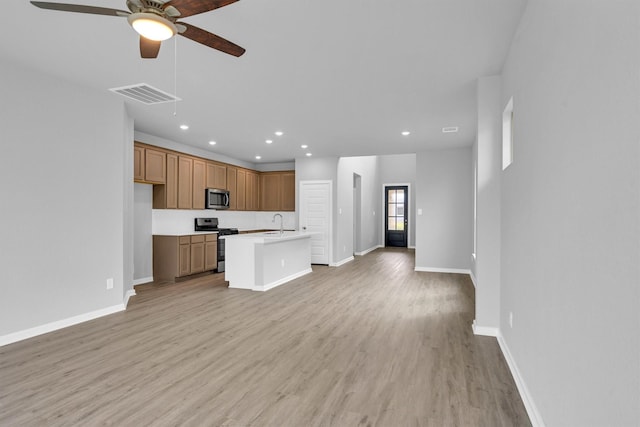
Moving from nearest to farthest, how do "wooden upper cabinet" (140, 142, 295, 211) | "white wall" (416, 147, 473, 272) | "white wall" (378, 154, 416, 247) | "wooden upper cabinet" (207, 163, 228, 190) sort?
1. "wooden upper cabinet" (140, 142, 295, 211)
2. "white wall" (416, 147, 473, 272)
3. "wooden upper cabinet" (207, 163, 228, 190)
4. "white wall" (378, 154, 416, 247)

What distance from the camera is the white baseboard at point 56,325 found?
3291mm

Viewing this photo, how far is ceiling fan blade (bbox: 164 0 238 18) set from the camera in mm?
1787

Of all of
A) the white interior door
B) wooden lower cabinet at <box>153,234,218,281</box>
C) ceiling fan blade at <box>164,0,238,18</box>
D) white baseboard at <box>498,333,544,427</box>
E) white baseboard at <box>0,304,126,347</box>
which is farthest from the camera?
the white interior door

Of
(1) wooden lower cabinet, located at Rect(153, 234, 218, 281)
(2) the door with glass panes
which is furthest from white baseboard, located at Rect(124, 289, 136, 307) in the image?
(2) the door with glass panes

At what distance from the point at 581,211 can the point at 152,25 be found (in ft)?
7.36

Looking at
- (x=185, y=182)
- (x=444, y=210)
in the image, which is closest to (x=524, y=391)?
(x=444, y=210)

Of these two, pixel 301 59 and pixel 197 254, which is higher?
pixel 301 59

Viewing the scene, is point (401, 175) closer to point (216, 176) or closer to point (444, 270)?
point (444, 270)

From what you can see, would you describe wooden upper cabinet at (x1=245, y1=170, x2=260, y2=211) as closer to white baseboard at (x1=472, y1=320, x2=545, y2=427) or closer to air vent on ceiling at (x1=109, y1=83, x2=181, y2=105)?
air vent on ceiling at (x1=109, y1=83, x2=181, y2=105)

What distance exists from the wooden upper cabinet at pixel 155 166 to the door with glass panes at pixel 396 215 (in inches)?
330

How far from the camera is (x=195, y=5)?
183cm

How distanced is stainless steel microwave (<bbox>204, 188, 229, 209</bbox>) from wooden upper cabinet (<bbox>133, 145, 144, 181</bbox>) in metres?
1.62

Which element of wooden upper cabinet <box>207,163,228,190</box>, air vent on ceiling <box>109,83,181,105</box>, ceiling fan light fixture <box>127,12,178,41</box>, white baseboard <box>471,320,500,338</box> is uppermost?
air vent on ceiling <box>109,83,181,105</box>

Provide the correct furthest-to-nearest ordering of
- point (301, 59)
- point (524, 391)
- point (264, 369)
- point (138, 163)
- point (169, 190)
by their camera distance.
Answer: point (169, 190) < point (138, 163) < point (301, 59) < point (264, 369) < point (524, 391)
